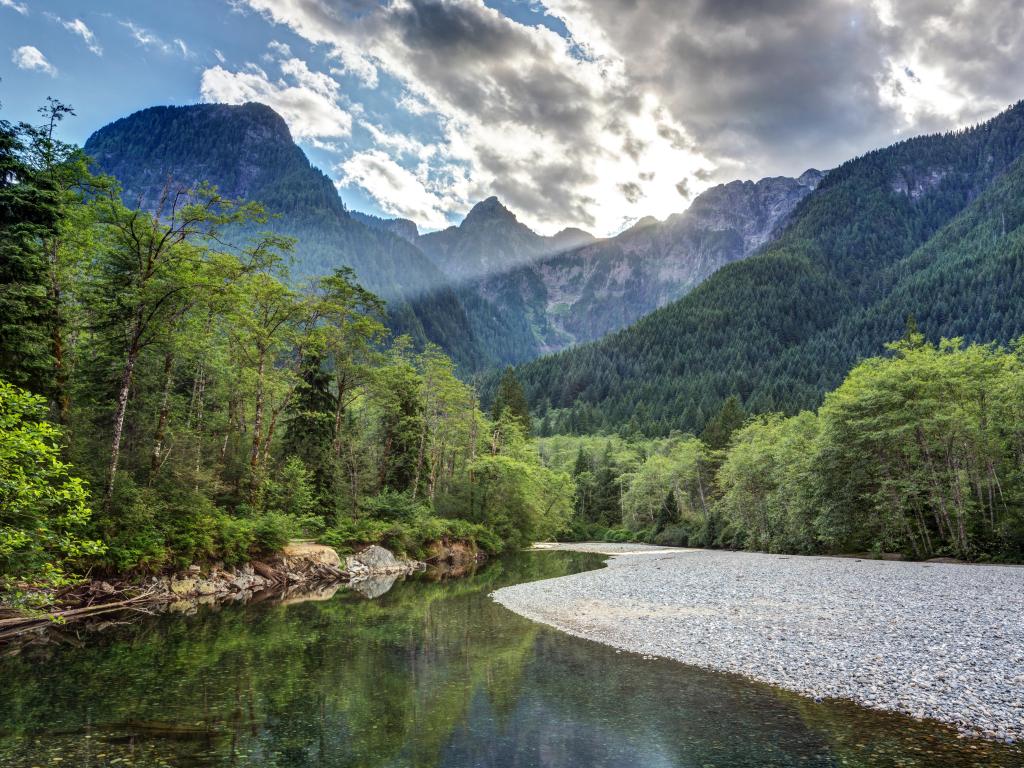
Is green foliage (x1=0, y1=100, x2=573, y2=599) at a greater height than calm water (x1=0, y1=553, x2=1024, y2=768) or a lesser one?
greater

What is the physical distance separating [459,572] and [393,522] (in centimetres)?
624

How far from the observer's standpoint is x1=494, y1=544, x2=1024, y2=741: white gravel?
35.0 ft

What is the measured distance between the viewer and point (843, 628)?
51.6 ft

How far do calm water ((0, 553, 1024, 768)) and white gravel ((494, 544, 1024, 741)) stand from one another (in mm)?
1103

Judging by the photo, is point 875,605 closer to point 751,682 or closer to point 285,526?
point 751,682

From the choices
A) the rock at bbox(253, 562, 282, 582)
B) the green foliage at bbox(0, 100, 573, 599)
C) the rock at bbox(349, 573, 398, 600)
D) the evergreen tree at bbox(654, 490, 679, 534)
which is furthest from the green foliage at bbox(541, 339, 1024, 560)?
the rock at bbox(253, 562, 282, 582)

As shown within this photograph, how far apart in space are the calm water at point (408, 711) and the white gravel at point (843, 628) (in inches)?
43.4

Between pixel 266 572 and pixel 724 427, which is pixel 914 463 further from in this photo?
pixel 724 427

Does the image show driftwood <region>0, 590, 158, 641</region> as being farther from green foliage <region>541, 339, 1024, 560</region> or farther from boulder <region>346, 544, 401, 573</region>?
green foliage <region>541, 339, 1024, 560</region>

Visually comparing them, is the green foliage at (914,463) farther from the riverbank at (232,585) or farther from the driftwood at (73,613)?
the driftwood at (73,613)

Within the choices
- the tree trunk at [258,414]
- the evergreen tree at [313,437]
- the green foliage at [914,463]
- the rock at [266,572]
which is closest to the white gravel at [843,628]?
the green foliage at [914,463]

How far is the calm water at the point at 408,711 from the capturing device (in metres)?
8.44

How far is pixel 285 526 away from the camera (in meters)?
28.8

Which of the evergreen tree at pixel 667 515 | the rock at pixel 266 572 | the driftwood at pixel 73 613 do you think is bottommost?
the evergreen tree at pixel 667 515
